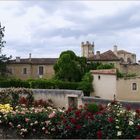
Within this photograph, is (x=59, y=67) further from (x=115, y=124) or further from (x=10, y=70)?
(x=115, y=124)

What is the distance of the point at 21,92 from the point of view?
25.4m

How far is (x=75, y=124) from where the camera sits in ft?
34.7

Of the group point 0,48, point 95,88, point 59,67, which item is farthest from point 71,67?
point 0,48

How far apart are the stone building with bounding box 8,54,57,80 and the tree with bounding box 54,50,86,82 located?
51.5 feet

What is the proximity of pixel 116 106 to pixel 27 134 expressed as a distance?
2.18 m

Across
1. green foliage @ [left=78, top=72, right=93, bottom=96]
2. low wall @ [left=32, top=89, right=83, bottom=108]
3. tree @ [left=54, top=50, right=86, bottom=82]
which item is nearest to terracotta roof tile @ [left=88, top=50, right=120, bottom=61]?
tree @ [left=54, top=50, right=86, bottom=82]

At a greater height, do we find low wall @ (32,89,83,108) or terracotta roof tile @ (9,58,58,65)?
terracotta roof tile @ (9,58,58,65)

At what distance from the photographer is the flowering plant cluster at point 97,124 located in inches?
389

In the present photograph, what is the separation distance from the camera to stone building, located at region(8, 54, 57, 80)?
7831cm

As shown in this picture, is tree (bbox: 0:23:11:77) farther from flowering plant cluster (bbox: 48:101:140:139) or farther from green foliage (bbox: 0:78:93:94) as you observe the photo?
flowering plant cluster (bbox: 48:101:140:139)

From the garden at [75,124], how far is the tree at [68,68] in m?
47.8

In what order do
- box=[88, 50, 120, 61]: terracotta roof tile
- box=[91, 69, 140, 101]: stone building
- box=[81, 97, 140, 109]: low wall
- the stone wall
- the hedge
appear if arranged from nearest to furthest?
1. box=[81, 97, 140, 109]: low wall
2. the hedge
3. box=[91, 69, 140, 101]: stone building
4. the stone wall
5. box=[88, 50, 120, 61]: terracotta roof tile

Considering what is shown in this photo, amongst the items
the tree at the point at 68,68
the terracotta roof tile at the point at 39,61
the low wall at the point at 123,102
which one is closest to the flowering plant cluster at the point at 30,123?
the low wall at the point at 123,102

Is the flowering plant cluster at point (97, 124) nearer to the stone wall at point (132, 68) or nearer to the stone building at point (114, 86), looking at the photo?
the stone building at point (114, 86)
